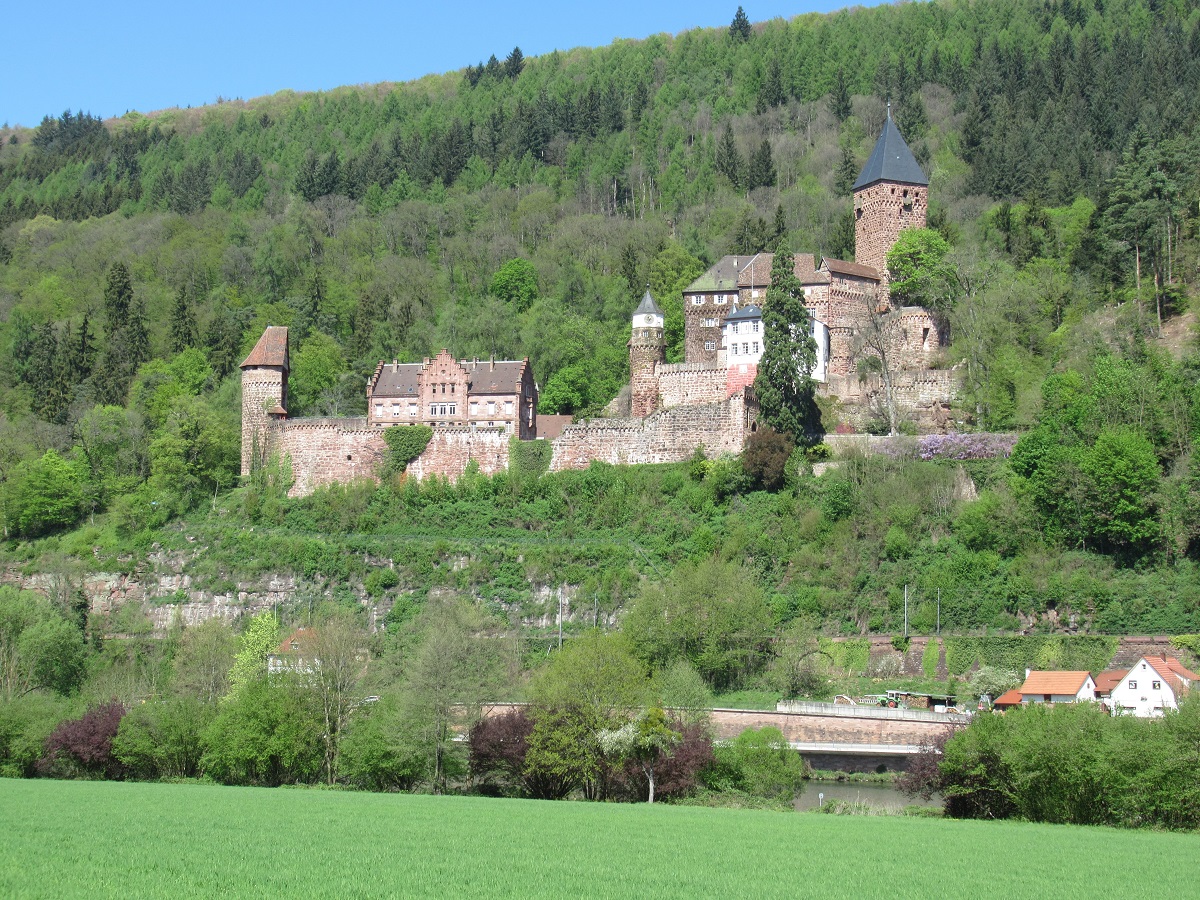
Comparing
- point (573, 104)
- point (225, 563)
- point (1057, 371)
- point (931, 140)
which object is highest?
point (573, 104)

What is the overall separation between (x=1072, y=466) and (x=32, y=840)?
1462 inches

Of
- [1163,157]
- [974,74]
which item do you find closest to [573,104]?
[974,74]

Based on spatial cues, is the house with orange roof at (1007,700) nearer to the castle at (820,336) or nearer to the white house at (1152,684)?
the white house at (1152,684)

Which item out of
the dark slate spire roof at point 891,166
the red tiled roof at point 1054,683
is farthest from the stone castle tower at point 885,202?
the red tiled roof at point 1054,683

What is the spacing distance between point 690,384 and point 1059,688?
72.6 ft

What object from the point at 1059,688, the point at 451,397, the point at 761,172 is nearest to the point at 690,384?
the point at 451,397

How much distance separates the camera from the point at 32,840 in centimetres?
2400

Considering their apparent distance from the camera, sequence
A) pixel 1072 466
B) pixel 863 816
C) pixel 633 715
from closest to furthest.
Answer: pixel 863 816, pixel 633 715, pixel 1072 466

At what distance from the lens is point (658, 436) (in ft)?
199

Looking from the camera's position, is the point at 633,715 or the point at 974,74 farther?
the point at 974,74

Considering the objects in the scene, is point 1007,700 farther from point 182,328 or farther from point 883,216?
point 182,328

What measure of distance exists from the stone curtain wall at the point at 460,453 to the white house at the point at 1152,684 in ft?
88.6

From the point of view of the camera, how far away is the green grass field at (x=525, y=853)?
2127 cm

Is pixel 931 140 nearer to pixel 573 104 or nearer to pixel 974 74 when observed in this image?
pixel 974 74
